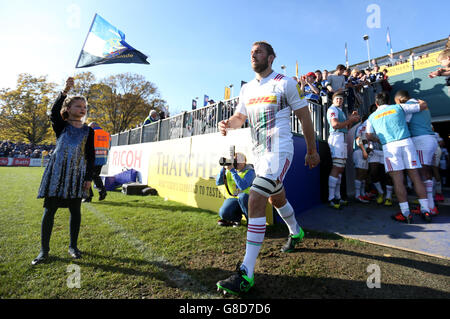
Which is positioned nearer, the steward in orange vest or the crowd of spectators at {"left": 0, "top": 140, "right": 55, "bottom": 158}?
the steward in orange vest

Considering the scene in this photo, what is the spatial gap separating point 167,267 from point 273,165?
1.64 metres

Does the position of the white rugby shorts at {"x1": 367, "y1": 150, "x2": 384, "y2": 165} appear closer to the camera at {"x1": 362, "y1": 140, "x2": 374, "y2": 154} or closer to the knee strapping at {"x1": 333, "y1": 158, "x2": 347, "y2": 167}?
the camera at {"x1": 362, "y1": 140, "x2": 374, "y2": 154}

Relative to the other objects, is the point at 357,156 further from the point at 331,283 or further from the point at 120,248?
the point at 120,248

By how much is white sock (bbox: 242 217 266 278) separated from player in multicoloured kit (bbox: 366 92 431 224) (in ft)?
10.3

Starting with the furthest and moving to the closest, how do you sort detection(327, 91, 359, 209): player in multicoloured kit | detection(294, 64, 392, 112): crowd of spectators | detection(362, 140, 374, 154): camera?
1. detection(294, 64, 392, 112): crowd of spectators
2. detection(362, 140, 374, 154): camera
3. detection(327, 91, 359, 209): player in multicoloured kit

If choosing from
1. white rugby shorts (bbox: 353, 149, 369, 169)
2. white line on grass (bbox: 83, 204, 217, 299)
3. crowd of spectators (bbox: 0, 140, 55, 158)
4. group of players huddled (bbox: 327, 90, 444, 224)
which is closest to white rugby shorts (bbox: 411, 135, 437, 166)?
group of players huddled (bbox: 327, 90, 444, 224)

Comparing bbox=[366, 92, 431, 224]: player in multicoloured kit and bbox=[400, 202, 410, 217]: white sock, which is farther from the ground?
bbox=[366, 92, 431, 224]: player in multicoloured kit

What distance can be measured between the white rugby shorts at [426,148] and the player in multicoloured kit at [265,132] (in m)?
3.17

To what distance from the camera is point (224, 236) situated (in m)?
3.24

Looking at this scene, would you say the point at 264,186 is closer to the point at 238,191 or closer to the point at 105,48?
the point at 238,191

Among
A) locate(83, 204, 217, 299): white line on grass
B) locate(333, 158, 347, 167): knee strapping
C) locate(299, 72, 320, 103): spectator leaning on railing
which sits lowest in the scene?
locate(83, 204, 217, 299): white line on grass

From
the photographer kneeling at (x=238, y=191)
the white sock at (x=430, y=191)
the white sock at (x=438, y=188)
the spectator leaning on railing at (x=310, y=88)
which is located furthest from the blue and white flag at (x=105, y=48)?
the white sock at (x=438, y=188)

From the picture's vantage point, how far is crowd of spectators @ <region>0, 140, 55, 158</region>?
3101cm

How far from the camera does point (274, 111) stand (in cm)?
219
